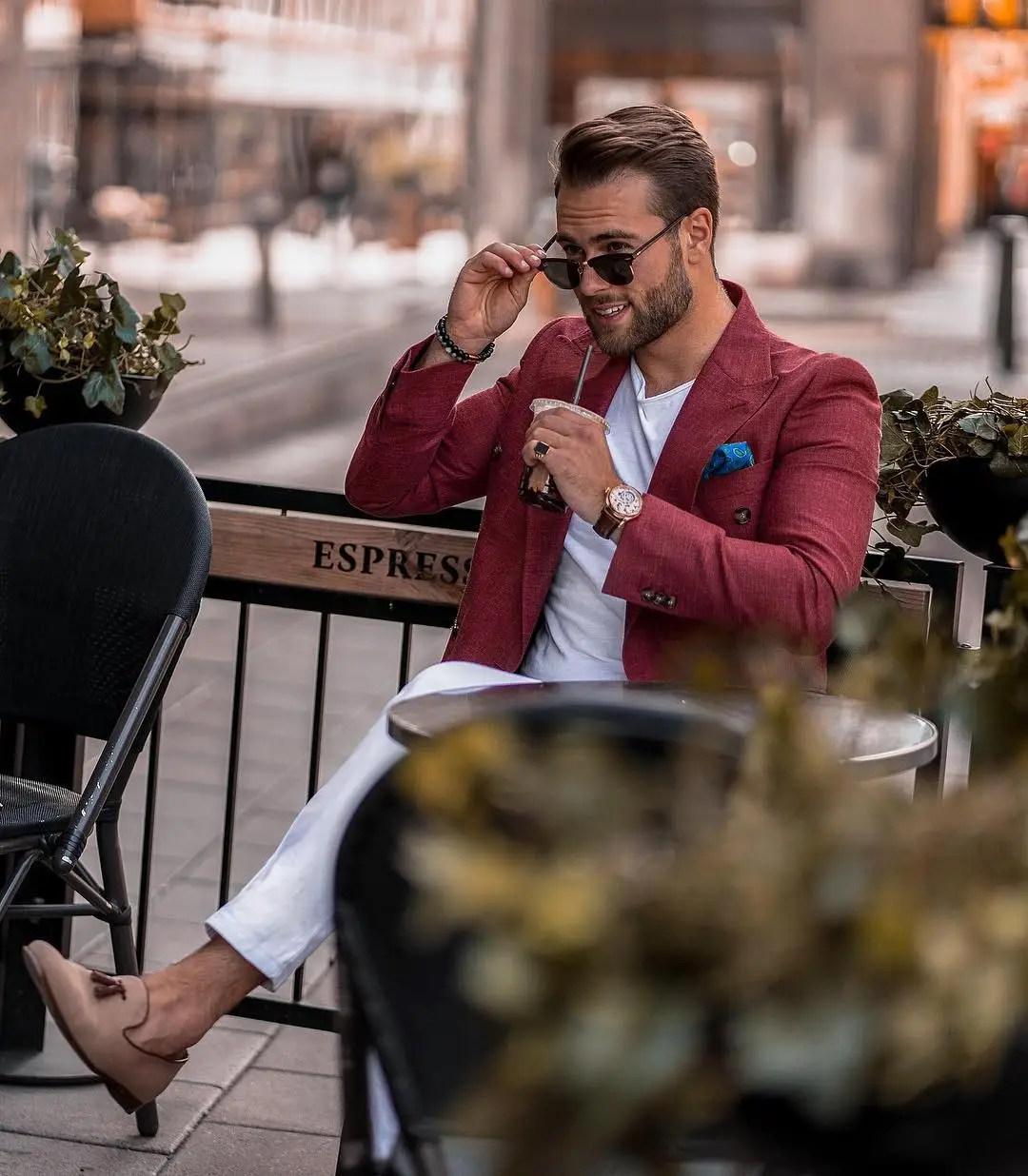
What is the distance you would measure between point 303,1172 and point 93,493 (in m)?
1.10

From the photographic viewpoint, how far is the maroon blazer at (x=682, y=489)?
244cm

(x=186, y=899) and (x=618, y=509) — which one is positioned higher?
(x=618, y=509)

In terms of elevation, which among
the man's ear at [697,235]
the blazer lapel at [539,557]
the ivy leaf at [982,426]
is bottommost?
the blazer lapel at [539,557]

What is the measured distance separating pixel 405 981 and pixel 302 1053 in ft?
5.17

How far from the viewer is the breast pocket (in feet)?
8.59

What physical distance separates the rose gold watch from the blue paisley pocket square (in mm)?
213

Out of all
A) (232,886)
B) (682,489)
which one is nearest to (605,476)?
(682,489)

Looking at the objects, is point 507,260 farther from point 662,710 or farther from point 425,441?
point 662,710

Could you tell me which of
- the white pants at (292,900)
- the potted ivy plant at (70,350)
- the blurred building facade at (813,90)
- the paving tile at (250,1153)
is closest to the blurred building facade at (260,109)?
the blurred building facade at (813,90)

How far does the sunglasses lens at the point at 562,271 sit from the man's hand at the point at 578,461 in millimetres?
322

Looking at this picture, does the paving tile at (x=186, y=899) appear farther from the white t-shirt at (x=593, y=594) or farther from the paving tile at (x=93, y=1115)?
the white t-shirt at (x=593, y=594)

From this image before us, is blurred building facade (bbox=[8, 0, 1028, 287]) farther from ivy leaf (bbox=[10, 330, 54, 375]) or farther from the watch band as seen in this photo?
the watch band

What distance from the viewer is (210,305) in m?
15.8

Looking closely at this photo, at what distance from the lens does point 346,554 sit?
119 inches
